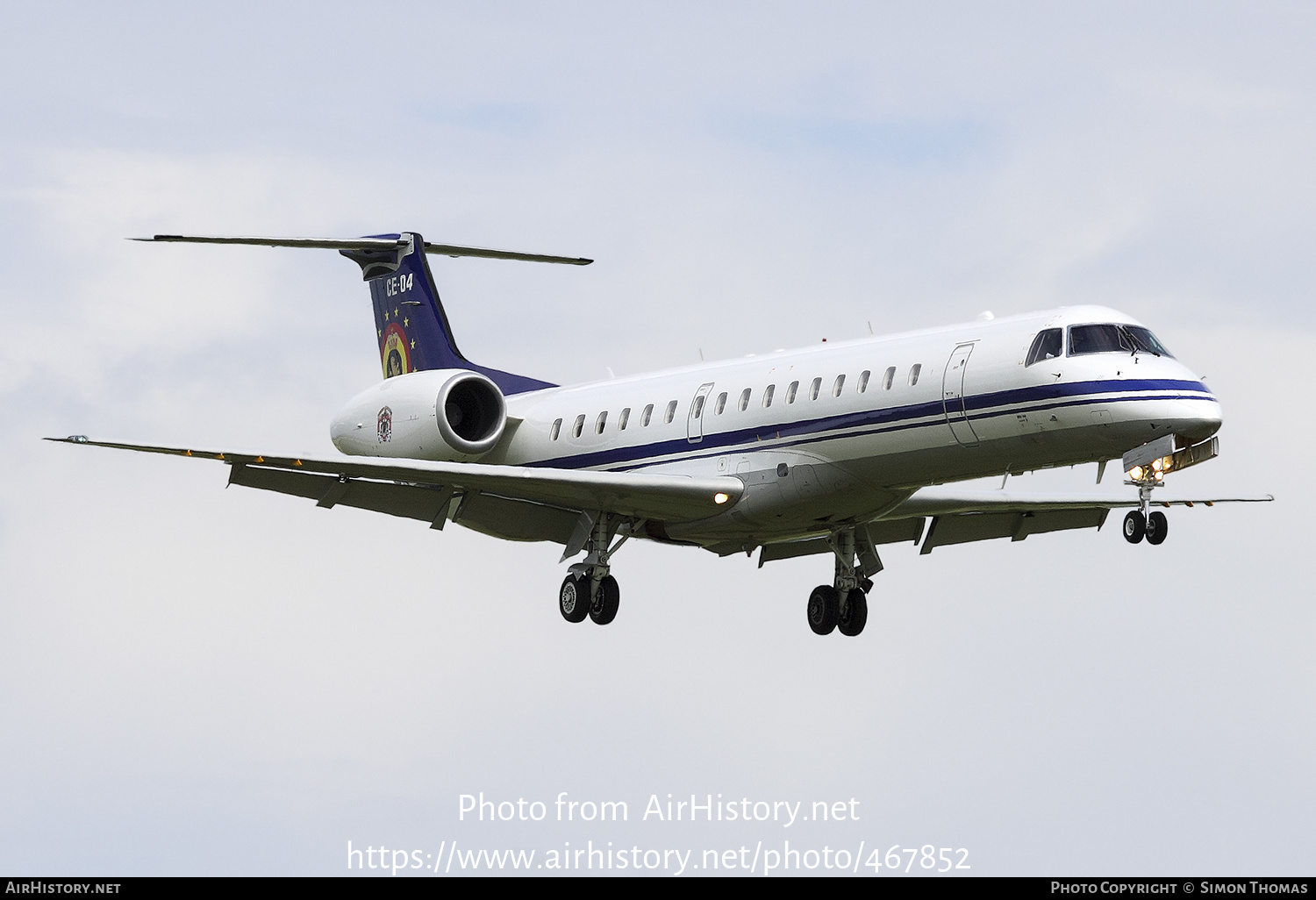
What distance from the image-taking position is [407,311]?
3375 cm

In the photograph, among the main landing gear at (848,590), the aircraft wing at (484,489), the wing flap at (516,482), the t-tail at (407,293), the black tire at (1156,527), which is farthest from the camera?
the t-tail at (407,293)

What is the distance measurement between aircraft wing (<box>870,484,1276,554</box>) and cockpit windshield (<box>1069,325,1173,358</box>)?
5.57 meters

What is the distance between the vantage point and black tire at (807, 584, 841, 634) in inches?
1145

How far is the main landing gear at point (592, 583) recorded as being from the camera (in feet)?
90.8

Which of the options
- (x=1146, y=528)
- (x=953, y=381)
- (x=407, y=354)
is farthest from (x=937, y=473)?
(x=407, y=354)

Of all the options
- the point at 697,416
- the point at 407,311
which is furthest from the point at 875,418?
the point at 407,311

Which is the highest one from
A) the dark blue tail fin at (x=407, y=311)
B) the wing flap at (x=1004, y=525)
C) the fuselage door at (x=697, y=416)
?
the dark blue tail fin at (x=407, y=311)

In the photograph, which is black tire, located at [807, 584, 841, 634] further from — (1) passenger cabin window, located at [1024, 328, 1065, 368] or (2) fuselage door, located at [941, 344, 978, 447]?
(1) passenger cabin window, located at [1024, 328, 1065, 368]

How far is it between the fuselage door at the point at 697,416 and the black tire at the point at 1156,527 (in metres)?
7.00

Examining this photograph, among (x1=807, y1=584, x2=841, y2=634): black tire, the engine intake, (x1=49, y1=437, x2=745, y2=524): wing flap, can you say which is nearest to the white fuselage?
(x1=49, y1=437, x2=745, y2=524): wing flap

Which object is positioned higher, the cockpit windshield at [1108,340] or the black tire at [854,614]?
the cockpit windshield at [1108,340]

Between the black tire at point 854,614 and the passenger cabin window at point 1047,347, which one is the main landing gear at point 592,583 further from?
the passenger cabin window at point 1047,347

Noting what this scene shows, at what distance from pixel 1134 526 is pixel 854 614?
7.21 m

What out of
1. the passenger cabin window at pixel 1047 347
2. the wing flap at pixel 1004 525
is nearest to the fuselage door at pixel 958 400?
the passenger cabin window at pixel 1047 347
